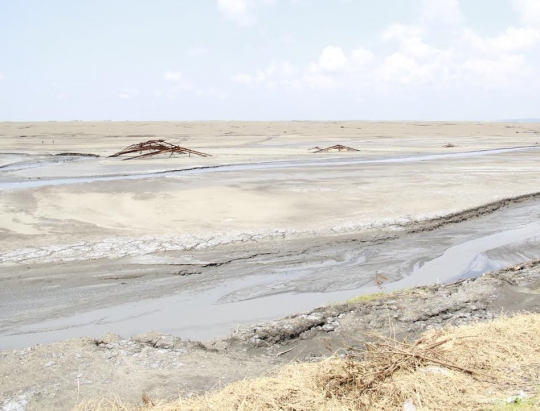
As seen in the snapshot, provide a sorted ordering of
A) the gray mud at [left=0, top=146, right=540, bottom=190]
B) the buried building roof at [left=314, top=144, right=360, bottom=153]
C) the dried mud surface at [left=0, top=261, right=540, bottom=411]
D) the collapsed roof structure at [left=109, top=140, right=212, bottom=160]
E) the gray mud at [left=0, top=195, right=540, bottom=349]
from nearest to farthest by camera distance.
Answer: the dried mud surface at [left=0, top=261, right=540, bottom=411] → the gray mud at [left=0, top=195, right=540, bottom=349] → the gray mud at [left=0, top=146, right=540, bottom=190] → the collapsed roof structure at [left=109, top=140, right=212, bottom=160] → the buried building roof at [left=314, top=144, right=360, bottom=153]

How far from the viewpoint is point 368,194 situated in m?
18.3

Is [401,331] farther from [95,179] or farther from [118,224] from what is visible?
[95,179]

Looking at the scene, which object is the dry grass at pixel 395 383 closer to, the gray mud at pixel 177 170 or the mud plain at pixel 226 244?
the mud plain at pixel 226 244

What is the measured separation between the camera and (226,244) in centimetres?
1218

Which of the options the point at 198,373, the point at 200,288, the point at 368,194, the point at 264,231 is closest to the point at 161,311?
the point at 200,288

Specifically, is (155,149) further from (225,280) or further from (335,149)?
(225,280)

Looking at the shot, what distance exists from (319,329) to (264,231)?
601 cm

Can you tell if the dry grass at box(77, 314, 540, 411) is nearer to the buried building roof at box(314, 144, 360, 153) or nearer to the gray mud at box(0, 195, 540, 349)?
the gray mud at box(0, 195, 540, 349)

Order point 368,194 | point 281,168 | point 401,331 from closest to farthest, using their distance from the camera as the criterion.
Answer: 1. point 401,331
2. point 368,194
3. point 281,168

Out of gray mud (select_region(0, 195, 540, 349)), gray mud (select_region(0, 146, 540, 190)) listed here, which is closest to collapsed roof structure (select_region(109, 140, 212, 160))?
gray mud (select_region(0, 146, 540, 190))

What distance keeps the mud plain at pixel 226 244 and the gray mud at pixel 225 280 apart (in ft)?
0.13

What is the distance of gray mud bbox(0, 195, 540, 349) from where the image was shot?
27.0 feet

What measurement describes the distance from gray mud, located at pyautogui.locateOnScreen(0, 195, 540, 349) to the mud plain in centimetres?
4

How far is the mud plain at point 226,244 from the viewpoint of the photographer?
8750 mm
